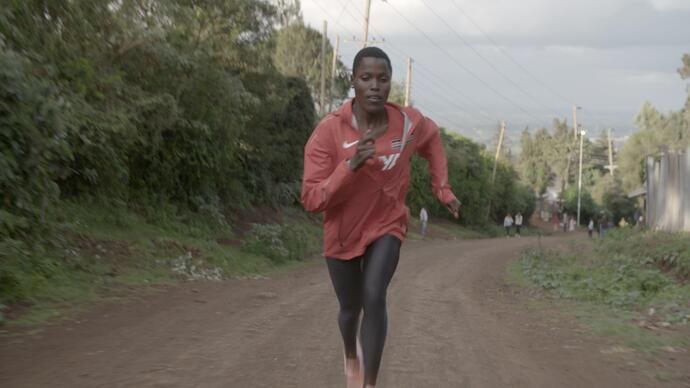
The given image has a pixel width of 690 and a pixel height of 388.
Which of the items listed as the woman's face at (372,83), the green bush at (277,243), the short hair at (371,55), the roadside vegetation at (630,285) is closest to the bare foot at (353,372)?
the woman's face at (372,83)

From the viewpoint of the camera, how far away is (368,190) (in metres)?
3.78

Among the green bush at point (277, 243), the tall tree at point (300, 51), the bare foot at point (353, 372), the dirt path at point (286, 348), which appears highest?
the tall tree at point (300, 51)

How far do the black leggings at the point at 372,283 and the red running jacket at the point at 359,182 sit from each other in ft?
0.19

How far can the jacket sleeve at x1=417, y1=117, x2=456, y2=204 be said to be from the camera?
161 inches

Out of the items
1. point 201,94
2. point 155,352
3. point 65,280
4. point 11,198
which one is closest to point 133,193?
point 201,94

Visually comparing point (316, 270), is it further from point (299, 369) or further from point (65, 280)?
point (299, 369)

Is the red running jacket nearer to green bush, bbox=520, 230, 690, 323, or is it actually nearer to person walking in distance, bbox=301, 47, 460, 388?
person walking in distance, bbox=301, 47, 460, 388

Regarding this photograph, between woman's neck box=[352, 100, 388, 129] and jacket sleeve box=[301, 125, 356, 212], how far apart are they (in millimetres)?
193

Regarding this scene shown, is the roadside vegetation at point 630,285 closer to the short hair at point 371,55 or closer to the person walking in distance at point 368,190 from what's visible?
the person walking in distance at point 368,190

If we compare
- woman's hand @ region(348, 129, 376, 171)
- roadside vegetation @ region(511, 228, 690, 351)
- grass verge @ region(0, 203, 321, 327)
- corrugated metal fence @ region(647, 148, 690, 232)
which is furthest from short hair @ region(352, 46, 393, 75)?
corrugated metal fence @ region(647, 148, 690, 232)

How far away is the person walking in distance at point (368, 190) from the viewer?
12.3ft

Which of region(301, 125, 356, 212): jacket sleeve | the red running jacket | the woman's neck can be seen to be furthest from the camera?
the woman's neck

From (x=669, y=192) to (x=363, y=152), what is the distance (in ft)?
53.0

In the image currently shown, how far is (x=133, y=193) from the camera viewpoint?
15602mm
